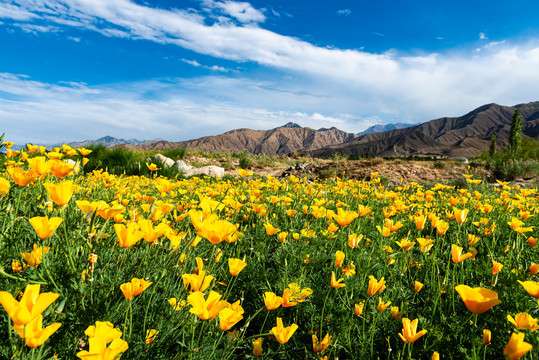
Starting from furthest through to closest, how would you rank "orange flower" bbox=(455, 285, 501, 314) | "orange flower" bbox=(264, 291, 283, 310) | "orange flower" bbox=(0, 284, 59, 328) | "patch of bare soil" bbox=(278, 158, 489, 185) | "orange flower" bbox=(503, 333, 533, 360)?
"patch of bare soil" bbox=(278, 158, 489, 185) → "orange flower" bbox=(264, 291, 283, 310) → "orange flower" bbox=(455, 285, 501, 314) → "orange flower" bbox=(503, 333, 533, 360) → "orange flower" bbox=(0, 284, 59, 328)

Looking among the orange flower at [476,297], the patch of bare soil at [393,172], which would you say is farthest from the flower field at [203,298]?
the patch of bare soil at [393,172]

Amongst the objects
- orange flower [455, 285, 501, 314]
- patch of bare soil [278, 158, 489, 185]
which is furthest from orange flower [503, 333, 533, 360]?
patch of bare soil [278, 158, 489, 185]

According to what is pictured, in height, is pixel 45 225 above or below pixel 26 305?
above

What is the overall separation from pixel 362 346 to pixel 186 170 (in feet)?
37.5

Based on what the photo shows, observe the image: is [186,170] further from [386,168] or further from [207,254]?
[207,254]

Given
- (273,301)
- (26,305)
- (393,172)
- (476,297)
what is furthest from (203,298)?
(393,172)

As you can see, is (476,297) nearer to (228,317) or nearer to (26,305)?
(228,317)

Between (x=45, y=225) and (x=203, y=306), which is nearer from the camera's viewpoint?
(x=203, y=306)

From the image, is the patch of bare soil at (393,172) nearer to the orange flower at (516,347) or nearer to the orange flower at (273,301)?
the orange flower at (273,301)

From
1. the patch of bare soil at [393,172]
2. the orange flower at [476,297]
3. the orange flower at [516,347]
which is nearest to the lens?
the orange flower at [516,347]

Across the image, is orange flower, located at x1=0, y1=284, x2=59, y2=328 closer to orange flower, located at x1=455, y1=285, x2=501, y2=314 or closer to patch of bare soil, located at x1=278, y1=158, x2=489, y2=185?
orange flower, located at x1=455, y1=285, x2=501, y2=314

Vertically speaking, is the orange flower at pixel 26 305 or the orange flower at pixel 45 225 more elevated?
the orange flower at pixel 45 225

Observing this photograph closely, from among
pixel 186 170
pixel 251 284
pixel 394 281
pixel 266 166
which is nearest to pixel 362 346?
pixel 394 281

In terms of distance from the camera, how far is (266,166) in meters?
19.5
